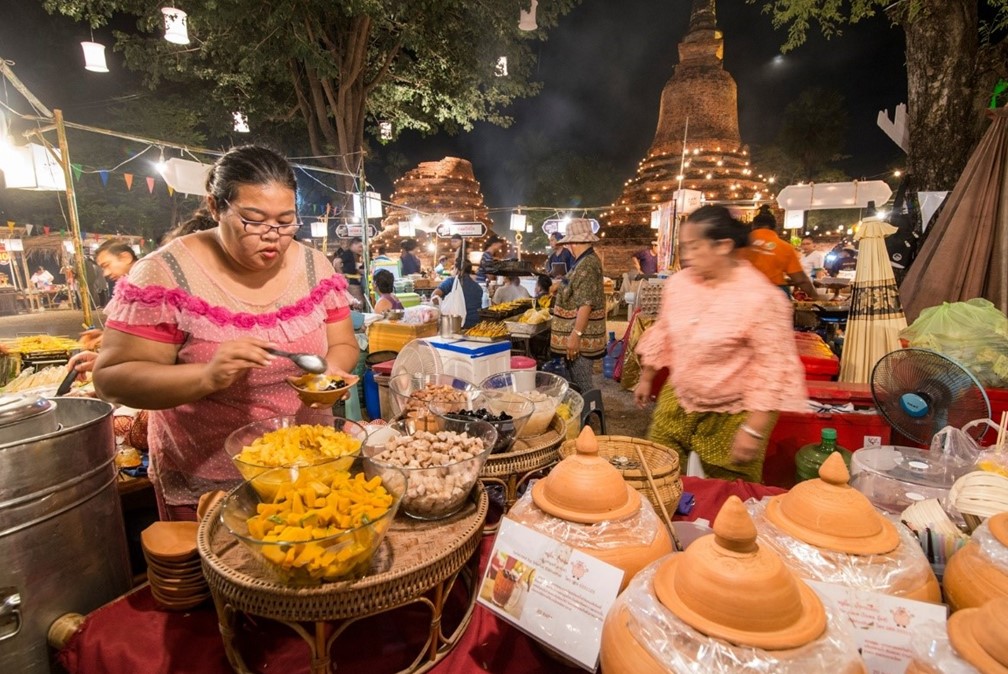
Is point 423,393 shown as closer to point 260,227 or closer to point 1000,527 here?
point 260,227

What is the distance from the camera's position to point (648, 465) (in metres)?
1.64

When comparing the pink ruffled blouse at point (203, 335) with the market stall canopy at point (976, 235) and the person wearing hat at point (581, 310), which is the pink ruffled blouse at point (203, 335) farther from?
the market stall canopy at point (976, 235)

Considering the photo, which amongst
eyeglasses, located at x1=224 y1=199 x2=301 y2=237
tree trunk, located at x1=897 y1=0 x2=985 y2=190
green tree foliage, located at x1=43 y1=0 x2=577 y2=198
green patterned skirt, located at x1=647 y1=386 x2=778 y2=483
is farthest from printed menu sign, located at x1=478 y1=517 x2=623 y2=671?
green tree foliage, located at x1=43 y1=0 x2=577 y2=198

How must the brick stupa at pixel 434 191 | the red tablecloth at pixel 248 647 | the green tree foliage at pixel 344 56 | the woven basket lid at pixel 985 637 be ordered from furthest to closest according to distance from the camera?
the brick stupa at pixel 434 191 < the green tree foliage at pixel 344 56 < the red tablecloth at pixel 248 647 < the woven basket lid at pixel 985 637

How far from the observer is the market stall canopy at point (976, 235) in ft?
14.3

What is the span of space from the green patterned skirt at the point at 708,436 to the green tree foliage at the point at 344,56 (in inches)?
406

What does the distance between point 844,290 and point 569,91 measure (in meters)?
39.0

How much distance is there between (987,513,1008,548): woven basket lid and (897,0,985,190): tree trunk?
20.4 ft

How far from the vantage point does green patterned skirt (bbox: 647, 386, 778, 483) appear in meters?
2.59

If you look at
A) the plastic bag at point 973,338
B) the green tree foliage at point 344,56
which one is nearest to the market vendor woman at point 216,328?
the plastic bag at point 973,338

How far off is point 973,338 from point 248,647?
4.50 meters

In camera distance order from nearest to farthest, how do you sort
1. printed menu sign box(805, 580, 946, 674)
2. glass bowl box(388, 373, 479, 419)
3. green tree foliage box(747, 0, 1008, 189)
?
1. printed menu sign box(805, 580, 946, 674)
2. glass bowl box(388, 373, 479, 419)
3. green tree foliage box(747, 0, 1008, 189)

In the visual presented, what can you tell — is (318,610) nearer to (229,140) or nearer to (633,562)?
(633,562)

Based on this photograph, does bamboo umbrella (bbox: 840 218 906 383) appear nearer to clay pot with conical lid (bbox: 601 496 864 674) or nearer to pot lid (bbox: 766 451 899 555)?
pot lid (bbox: 766 451 899 555)
